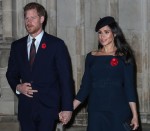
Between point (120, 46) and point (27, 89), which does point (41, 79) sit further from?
point (120, 46)

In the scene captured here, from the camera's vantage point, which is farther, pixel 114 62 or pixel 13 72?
pixel 13 72

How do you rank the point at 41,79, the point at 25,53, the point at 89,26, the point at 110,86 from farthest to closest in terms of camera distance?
the point at 89,26 → the point at 25,53 → the point at 41,79 → the point at 110,86

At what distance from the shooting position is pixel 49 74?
4500 millimetres

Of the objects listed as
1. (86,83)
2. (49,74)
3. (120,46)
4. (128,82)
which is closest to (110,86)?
(128,82)

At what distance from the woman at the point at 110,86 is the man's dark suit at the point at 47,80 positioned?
0.76 feet

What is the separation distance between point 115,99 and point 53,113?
2.03 feet

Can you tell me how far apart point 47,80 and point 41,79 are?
6 cm

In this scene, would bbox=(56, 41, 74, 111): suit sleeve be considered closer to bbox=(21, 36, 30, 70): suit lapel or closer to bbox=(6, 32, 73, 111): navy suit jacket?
bbox=(6, 32, 73, 111): navy suit jacket

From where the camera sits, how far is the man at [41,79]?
4469 mm

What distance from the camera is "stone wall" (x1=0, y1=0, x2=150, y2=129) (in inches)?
276

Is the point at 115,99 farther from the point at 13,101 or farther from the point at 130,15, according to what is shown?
the point at 130,15

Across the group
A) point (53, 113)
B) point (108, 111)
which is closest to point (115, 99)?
point (108, 111)

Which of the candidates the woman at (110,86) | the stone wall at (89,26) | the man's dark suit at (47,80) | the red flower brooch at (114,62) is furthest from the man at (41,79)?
the stone wall at (89,26)

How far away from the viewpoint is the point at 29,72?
4496 millimetres
